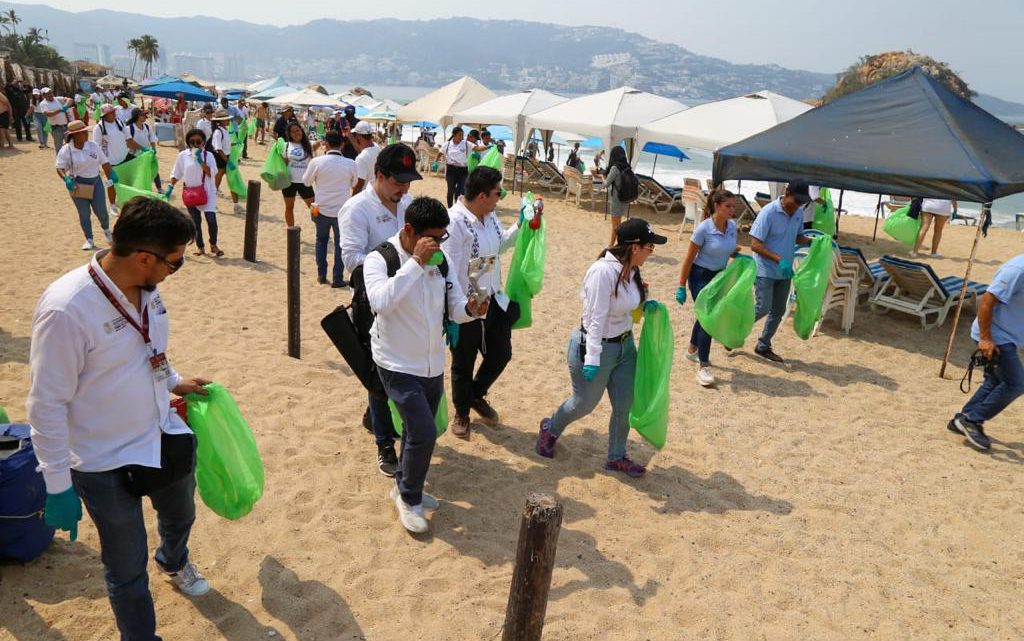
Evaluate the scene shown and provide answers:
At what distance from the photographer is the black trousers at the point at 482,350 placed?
14.7 ft

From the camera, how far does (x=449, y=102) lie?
19.5m

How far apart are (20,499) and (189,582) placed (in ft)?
2.65

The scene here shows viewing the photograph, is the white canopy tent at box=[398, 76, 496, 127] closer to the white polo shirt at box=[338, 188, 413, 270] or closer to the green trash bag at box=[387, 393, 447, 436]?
the white polo shirt at box=[338, 188, 413, 270]

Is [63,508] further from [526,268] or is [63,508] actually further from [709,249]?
Result: [709,249]

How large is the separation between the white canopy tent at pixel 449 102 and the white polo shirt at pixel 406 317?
54.2ft

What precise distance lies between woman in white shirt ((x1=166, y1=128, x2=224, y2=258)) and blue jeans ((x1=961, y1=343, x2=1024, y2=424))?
8227 mm

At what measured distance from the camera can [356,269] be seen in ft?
12.7

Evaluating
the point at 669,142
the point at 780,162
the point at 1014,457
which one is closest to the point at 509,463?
the point at 1014,457

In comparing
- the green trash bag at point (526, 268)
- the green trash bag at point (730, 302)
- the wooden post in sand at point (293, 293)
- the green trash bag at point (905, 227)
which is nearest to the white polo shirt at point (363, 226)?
the green trash bag at point (526, 268)

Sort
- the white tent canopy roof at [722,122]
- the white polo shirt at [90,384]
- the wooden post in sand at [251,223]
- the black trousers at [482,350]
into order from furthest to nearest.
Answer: the white tent canopy roof at [722,122] → the wooden post in sand at [251,223] → the black trousers at [482,350] → the white polo shirt at [90,384]

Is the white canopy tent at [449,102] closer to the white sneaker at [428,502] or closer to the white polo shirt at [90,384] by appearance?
the white sneaker at [428,502]

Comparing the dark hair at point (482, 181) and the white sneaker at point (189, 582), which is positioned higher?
the dark hair at point (482, 181)

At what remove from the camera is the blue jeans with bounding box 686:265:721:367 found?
5995mm

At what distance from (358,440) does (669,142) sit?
1072 cm
